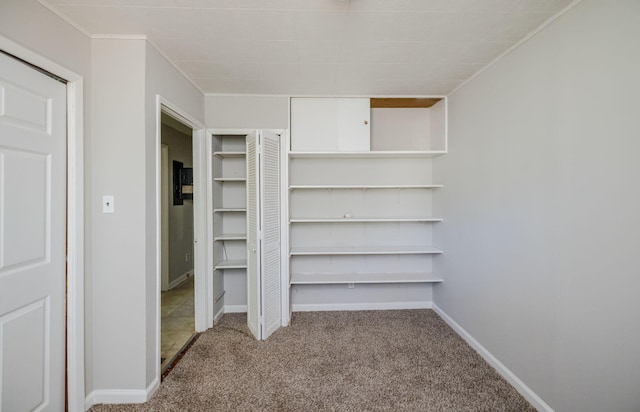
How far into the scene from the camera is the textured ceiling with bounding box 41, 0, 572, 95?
1.67 metres

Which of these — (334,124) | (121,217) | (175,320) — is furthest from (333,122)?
(175,320)

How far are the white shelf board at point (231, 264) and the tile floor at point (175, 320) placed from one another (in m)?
0.71

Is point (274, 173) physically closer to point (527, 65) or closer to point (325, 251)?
point (325, 251)

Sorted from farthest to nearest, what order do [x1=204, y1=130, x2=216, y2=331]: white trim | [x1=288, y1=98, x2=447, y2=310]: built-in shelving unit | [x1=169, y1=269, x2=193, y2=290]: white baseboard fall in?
[x1=169, y1=269, x2=193, y2=290]: white baseboard < [x1=288, y1=98, x2=447, y2=310]: built-in shelving unit < [x1=204, y1=130, x2=216, y2=331]: white trim

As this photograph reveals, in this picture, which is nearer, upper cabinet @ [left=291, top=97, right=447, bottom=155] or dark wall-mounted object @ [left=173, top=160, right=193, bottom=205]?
upper cabinet @ [left=291, top=97, right=447, bottom=155]

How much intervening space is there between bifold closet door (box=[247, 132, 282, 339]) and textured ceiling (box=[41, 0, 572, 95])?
2.22ft

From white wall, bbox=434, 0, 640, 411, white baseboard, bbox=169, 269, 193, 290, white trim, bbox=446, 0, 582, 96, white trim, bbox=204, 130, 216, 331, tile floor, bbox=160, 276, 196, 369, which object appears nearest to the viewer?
white wall, bbox=434, 0, 640, 411

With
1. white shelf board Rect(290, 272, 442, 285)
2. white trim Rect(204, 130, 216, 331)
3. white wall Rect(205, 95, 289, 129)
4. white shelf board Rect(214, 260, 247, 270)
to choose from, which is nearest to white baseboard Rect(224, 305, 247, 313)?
white trim Rect(204, 130, 216, 331)

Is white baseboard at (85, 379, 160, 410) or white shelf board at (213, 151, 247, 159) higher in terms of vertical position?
white shelf board at (213, 151, 247, 159)

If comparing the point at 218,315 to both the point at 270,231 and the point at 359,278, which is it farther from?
the point at 359,278

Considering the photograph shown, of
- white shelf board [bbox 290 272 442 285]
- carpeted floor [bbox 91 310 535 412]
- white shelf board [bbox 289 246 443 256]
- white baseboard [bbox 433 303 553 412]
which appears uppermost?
white shelf board [bbox 289 246 443 256]

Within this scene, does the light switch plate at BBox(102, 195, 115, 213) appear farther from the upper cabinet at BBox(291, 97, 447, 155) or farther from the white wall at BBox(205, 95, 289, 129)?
the upper cabinet at BBox(291, 97, 447, 155)

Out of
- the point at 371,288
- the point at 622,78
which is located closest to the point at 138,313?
the point at 371,288

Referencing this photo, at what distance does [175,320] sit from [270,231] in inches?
64.1
